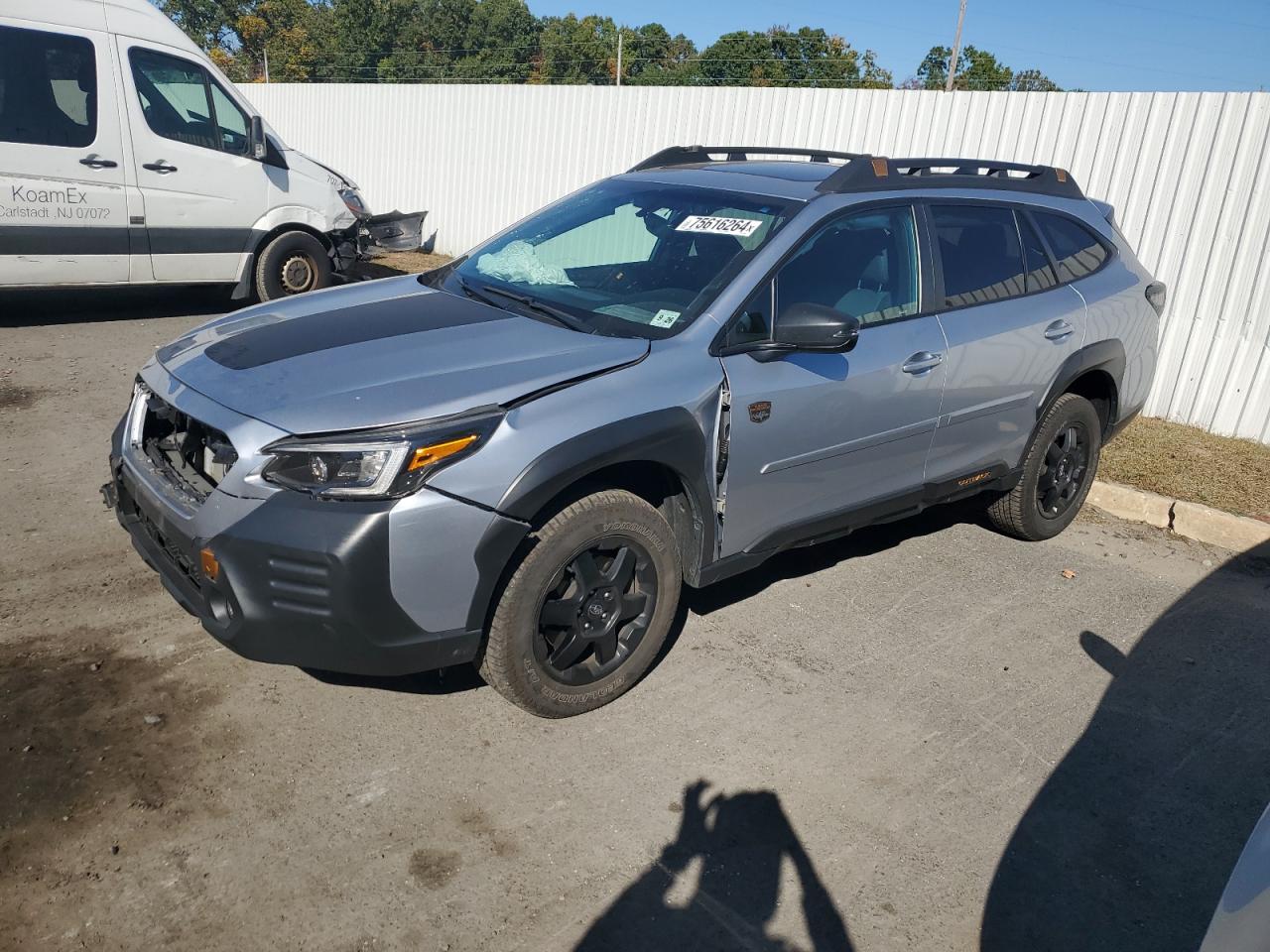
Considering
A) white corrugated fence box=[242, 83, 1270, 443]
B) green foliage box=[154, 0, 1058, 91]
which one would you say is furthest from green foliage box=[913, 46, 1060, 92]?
white corrugated fence box=[242, 83, 1270, 443]

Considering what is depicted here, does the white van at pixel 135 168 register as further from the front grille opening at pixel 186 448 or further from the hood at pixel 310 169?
the front grille opening at pixel 186 448

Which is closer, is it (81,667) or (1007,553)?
(81,667)

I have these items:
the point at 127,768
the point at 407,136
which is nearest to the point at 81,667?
the point at 127,768

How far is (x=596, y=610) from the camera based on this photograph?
141 inches

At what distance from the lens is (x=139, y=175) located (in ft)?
27.3

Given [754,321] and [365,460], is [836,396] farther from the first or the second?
A: [365,460]

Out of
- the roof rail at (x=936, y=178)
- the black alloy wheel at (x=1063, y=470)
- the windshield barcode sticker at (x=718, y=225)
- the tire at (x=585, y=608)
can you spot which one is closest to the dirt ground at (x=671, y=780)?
the tire at (x=585, y=608)

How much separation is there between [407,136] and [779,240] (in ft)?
38.5

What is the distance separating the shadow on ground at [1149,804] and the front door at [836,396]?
4.17ft

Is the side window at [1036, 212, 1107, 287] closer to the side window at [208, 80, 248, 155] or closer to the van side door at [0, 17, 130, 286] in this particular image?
the side window at [208, 80, 248, 155]

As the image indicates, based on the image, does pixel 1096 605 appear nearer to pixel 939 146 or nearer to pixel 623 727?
pixel 623 727

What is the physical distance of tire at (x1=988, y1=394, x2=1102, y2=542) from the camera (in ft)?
17.1

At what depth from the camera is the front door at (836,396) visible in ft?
12.5

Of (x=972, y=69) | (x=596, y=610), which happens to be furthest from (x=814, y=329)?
(x=972, y=69)
